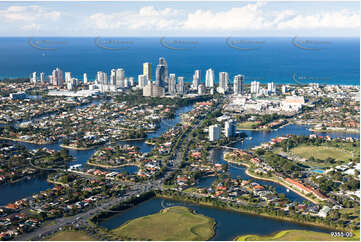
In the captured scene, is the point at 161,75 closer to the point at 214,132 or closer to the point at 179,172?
the point at 214,132

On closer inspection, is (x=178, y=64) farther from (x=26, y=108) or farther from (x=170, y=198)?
(x=170, y=198)

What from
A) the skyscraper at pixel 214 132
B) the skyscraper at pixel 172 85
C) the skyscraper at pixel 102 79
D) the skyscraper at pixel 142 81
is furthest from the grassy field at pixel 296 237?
the skyscraper at pixel 102 79

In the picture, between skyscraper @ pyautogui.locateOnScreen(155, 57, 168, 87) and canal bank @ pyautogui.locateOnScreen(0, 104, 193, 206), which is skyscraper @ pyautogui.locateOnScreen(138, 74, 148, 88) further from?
canal bank @ pyautogui.locateOnScreen(0, 104, 193, 206)

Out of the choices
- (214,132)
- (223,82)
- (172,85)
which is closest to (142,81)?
(172,85)

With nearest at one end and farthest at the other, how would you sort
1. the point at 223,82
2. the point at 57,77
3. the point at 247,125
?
the point at 247,125 < the point at 223,82 < the point at 57,77

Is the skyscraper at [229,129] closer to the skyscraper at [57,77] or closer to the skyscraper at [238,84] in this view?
the skyscraper at [238,84]

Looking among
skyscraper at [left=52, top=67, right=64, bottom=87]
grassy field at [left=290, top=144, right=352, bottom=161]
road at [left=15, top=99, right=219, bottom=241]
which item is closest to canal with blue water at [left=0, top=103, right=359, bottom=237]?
road at [left=15, top=99, right=219, bottom=241]
